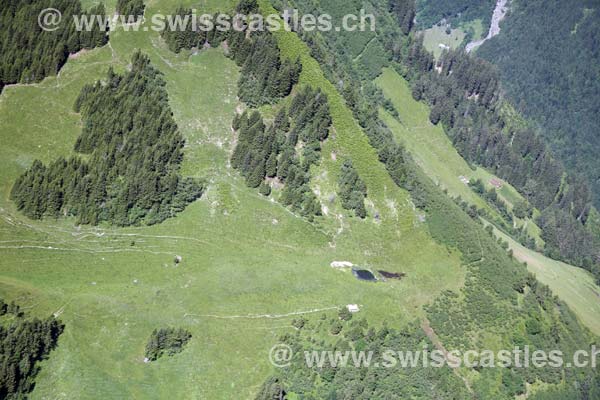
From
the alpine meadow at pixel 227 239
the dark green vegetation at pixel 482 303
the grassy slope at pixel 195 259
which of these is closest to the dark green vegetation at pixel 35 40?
the alpine meadow at pixel 227 239

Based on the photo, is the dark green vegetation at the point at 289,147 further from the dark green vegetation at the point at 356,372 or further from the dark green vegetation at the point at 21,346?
the dark green vegetation at the point at 21,346

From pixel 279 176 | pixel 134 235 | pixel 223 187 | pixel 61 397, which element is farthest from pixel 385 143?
pixel 61 397

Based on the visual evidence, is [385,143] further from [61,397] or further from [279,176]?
[61,397]

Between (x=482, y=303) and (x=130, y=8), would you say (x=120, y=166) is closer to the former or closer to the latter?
(x=130, y=8)

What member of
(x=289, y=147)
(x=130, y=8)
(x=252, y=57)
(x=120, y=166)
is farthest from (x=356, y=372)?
(x=130, y=8)

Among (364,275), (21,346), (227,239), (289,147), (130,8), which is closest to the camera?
(21,346)
